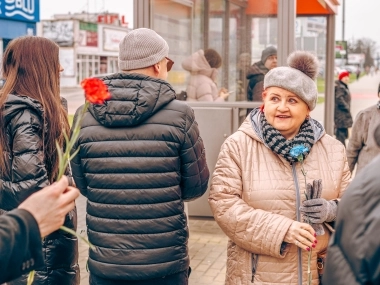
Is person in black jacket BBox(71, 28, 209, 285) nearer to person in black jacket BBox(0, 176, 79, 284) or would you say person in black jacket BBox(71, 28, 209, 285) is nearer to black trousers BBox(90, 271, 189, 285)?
black trousers BBox(90, 271, 189, 285)

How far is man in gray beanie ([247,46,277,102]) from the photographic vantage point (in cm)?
690

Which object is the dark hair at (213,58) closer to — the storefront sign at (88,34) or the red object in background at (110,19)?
the storefront sign at (88,34)

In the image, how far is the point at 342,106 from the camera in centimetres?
1213

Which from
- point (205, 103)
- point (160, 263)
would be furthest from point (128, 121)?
point (205, 103)

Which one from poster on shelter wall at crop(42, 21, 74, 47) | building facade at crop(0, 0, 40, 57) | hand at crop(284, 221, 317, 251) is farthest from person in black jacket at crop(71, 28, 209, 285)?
poster on shelter wall at crop(42, 21, 74, 47)

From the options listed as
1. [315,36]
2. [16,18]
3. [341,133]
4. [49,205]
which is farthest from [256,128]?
[341,133]

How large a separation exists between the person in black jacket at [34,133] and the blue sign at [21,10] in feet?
17.6

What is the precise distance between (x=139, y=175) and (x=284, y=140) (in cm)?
68

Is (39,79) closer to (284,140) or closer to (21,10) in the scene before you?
(284,140)

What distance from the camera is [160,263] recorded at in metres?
3.02

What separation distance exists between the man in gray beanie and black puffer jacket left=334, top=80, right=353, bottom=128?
529 cm

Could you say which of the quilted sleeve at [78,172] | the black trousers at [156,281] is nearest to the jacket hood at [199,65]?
the quilted sleeve at [78,172]

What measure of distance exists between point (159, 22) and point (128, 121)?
423 centimetres

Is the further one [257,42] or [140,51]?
[257,42]
